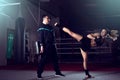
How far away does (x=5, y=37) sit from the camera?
9320mm

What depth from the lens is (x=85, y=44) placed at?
530 centimetres

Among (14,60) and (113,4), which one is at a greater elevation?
(113,4)

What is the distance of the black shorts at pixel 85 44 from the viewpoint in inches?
207

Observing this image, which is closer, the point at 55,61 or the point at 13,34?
the point at 55,61

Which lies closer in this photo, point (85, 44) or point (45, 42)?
point (45, 42)

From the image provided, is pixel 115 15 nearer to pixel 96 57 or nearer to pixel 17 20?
pixel 96 57

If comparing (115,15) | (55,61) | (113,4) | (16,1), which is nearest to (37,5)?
(16,1)

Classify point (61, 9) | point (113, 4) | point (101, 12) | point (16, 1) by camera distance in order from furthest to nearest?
point (101, 12), point (61, 9), point (113, 4), point (16, 1)

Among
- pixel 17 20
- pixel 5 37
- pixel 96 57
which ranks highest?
pixel 17 20

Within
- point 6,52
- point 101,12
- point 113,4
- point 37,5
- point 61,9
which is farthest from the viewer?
point 101,12

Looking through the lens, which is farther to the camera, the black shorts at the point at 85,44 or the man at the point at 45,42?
the black shorts at the point at 85,44

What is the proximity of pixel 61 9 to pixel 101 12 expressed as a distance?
2.73 metres

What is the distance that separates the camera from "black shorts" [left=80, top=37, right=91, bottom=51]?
5.27 metres

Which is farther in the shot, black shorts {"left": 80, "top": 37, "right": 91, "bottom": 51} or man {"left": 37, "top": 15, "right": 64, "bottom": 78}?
black shorts {"left": 80, "top": 37, "right": 91, "bottom": 51}
